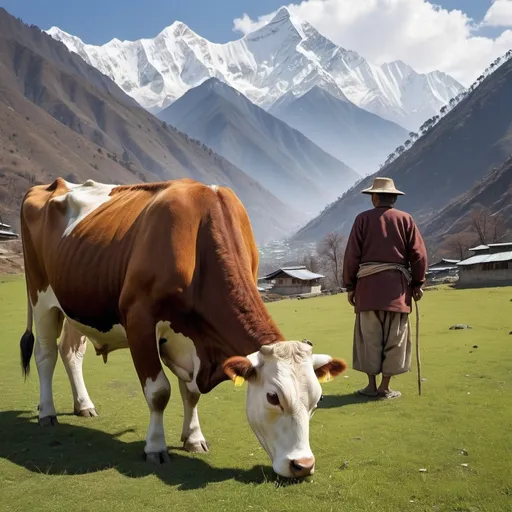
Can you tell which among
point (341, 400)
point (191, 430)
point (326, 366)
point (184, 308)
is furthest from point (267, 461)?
point (341, 400)

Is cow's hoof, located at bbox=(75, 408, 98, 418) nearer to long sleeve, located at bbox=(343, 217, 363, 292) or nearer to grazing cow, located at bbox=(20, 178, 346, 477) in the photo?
grazing cow, located at bbox=(20, 178, 346, 477)

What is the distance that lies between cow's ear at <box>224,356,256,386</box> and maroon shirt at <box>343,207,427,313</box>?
3.19m

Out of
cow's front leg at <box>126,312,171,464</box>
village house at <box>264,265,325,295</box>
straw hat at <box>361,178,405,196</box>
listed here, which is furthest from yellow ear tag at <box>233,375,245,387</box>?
village house at <box>264,265,325,295</box>

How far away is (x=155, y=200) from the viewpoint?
5.89 meters

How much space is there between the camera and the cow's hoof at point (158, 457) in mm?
5141

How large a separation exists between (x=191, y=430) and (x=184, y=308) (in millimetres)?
1275

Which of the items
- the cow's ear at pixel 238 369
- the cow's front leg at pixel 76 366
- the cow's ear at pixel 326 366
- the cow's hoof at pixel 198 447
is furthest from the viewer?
the cow's front leg at pixel 76 366

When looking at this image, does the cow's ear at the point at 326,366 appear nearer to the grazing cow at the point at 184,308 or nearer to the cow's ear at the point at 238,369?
the grazing cow at the point at 184,308

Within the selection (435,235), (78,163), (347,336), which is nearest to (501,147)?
(435,235)

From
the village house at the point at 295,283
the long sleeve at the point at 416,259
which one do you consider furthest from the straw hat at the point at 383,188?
the village house at the point at 295,283

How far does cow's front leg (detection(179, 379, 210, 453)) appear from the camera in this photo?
546 cm

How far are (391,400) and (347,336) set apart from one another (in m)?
8.01

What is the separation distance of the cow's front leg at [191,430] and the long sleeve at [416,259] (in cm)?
339

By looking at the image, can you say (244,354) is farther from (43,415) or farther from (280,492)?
(43,415)
